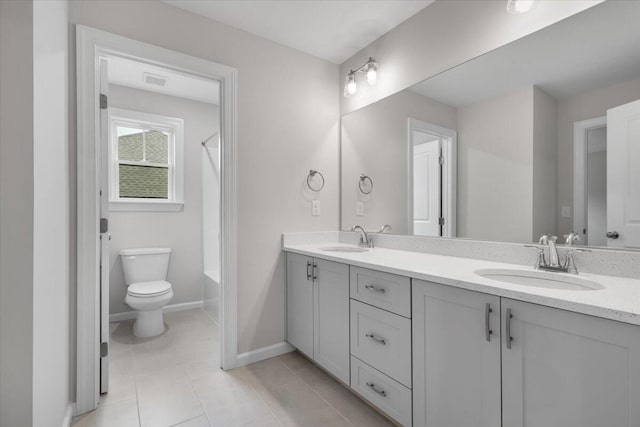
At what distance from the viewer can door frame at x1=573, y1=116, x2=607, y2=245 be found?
133 cm

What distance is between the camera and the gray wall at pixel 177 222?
9.91 feet

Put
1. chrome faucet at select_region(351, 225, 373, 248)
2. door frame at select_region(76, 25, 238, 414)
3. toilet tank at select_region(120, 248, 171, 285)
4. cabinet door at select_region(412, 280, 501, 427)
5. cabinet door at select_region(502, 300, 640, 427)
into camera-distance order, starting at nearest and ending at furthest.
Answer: cabinet door at select_region(502, 300, 640, 427) → cabinet door at select_region(412, 280, 501, 427) → door frame at select_region(76, 25, 238, 414) → chrome faucet at select_region(351, 225, 373, 248) → toilet tank at select_region(120, 248, 171, 285)

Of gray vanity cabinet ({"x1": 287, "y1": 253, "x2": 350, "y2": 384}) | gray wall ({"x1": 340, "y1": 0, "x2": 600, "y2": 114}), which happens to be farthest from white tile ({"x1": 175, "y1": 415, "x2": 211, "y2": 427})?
gray wall ({"x1": 340, "y1": 0, "x2": 600, "y2": 114})

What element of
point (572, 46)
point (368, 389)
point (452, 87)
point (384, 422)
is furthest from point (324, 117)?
point (384, 422)

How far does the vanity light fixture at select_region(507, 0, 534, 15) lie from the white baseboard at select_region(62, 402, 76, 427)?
9.69 feet

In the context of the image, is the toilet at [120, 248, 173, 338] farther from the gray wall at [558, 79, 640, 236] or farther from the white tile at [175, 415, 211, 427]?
the gray wall at [558, 79, 640, 236]

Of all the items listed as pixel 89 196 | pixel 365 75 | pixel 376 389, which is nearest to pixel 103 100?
pixel 89 196

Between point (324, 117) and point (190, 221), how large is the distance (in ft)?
6.35

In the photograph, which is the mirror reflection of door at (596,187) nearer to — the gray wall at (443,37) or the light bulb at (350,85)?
the gray wall at (443,37)

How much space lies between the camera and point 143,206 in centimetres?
313

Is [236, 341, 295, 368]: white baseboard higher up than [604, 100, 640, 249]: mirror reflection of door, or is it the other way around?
[604, 100, 640, 249]: mirror reflection of door

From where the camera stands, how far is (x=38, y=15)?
0.99 meters
